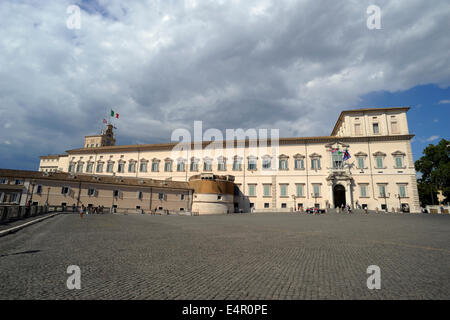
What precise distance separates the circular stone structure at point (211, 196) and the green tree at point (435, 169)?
121ft

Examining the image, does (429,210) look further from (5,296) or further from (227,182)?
(5,296)

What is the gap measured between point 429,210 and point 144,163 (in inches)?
2112

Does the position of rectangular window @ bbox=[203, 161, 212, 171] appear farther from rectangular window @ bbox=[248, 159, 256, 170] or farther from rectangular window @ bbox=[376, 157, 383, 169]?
rectangular window @ bbox=[376, 157, 383, 169]

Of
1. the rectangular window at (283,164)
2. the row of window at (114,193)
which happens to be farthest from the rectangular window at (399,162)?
the row of window at (114,193)

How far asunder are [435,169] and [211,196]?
41.7 m

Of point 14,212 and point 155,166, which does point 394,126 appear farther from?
point 14,212

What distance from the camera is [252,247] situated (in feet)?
27.8

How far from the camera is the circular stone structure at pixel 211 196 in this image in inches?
1545

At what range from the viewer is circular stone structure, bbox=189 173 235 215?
129 ft

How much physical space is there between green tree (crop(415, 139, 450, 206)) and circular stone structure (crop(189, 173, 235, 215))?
121 feet

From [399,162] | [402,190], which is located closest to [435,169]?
[399,162]

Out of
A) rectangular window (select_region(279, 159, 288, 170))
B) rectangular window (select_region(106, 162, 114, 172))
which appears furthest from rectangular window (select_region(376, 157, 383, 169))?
rectangular window (select_region(106, 162, 114, 172))

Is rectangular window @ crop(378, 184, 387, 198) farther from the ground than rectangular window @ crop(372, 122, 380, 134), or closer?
closer
